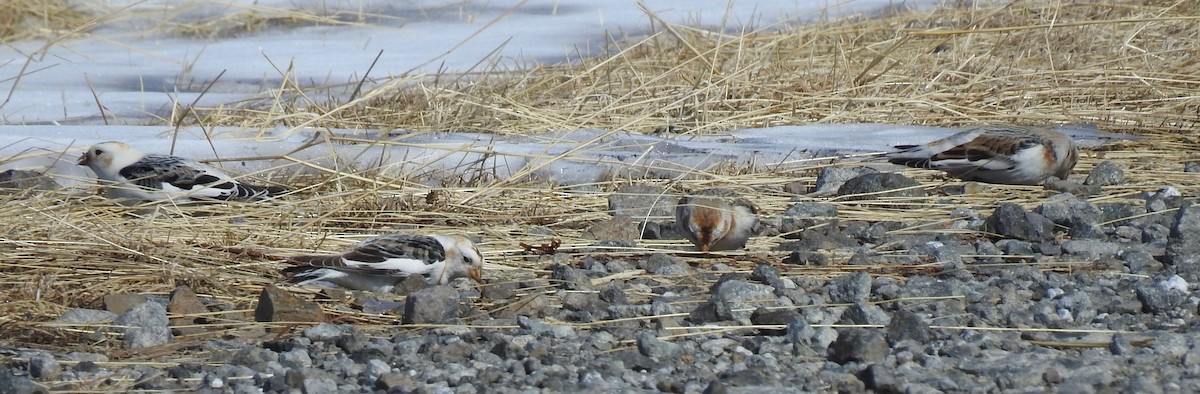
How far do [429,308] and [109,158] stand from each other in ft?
7.76

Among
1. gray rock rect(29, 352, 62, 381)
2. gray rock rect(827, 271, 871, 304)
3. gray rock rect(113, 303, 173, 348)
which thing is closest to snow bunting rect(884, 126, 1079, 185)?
gray rock rect(827, 271, 871, 304)

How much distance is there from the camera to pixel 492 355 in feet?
9.55

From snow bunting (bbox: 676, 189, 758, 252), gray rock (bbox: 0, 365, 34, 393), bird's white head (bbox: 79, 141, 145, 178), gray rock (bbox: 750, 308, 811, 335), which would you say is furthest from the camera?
bird's white head (bbox: 79, 141, 145, 178)

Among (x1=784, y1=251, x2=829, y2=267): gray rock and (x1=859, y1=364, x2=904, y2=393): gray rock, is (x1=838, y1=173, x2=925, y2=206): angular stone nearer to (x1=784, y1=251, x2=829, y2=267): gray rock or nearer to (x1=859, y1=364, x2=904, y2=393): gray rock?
(x1=784, y1=251, x2=829, y2=267): gray rock

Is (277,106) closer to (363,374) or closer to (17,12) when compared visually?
(363,374)

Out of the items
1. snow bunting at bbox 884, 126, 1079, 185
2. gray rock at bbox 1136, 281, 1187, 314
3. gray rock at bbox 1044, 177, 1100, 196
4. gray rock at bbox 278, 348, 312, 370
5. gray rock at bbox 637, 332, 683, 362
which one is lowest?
gray rock at bbox 278, 348, 312, 370

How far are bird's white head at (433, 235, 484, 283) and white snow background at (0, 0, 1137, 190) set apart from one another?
4.10 ft

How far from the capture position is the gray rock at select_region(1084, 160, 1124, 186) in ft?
16.7

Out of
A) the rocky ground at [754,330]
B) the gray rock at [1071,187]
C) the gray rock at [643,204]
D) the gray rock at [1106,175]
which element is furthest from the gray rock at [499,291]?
the gray rock at [1106,175]

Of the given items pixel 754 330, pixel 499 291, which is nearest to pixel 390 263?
pixel 499 291

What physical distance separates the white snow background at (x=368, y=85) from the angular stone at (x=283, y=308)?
1.63 m

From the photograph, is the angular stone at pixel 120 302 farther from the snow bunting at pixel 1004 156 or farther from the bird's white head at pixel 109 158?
the snow bunting at pixel 1004 156

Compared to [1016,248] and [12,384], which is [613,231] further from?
[12,384]

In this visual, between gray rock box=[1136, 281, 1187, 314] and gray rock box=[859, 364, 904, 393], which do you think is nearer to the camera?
gray rock box=[859, 364, 904, 393]
